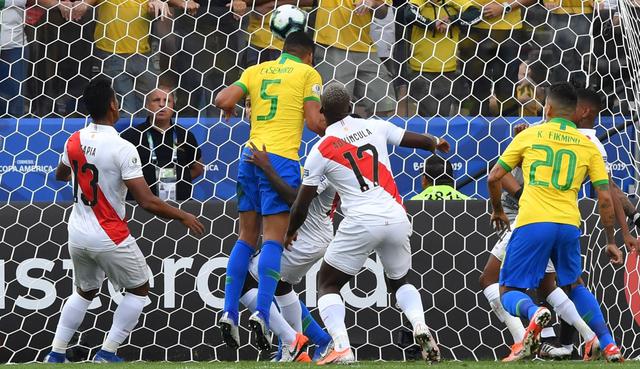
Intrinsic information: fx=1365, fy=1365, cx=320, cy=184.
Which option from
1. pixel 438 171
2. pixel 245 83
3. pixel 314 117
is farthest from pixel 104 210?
pixel 438 171

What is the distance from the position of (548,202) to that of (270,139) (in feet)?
6.66

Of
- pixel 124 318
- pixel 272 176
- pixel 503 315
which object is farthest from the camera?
pixel 503 315

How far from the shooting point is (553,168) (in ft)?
29.0

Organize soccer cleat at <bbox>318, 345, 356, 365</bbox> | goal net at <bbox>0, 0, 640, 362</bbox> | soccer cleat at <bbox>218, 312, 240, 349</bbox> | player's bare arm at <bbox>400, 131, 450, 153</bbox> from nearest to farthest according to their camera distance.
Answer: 1. soccer cleat at <bbox>318, 345, 356, 365</bbox>
2. player's bare arm at <bbox>400, 131, 450, 153</bbox>
3. soccer cleat at <bbox>218, 312, 240, 349</bbox>
4. goal net at <bbox>0, 0, 640, 362</bbox>

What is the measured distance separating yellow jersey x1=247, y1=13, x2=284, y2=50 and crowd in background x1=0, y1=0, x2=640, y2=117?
12 millimetres

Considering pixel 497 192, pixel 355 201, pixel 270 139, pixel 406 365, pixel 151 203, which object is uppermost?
pixel 270 139

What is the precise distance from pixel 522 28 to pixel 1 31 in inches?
185

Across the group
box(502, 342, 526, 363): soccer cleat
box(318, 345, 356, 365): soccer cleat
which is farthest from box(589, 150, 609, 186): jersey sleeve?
box(318, 345, 356, 365): soccer cleat

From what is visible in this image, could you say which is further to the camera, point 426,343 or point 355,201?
point 355,201

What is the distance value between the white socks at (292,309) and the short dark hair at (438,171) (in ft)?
6.57

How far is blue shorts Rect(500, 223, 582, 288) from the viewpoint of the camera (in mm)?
8773

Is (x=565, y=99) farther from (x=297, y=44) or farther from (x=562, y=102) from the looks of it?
(x=297, y=44)

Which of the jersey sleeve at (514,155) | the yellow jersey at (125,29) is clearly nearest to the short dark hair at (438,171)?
the jersey sleeve at (514,155)

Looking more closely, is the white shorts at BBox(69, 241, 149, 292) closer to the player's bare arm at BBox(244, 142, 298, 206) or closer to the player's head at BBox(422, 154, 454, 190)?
the player's bare arm at BBox(244, 142, 298, 206)
